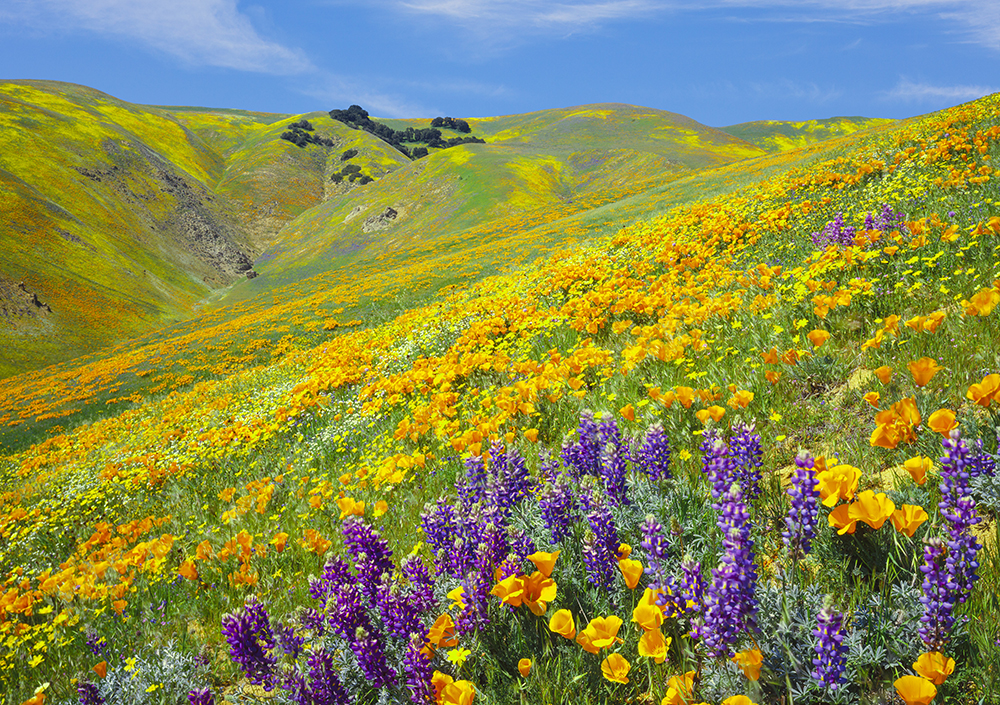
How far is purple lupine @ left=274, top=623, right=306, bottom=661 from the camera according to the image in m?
2.33

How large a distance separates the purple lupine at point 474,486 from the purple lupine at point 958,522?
2.13 meters

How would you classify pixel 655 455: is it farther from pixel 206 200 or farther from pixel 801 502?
pixel 206 200

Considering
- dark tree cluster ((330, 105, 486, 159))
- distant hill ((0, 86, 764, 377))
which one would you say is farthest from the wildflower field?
dark tree cluster ((330, 105, 486, 159))

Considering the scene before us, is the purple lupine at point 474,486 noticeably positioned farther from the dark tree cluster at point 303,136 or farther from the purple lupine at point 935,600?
the dark tree cluster at point 303,136

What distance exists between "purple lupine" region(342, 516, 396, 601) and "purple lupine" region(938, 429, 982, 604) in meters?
2.20

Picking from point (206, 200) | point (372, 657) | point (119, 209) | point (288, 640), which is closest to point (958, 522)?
point (372, 657)

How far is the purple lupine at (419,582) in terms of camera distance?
7.31 feet

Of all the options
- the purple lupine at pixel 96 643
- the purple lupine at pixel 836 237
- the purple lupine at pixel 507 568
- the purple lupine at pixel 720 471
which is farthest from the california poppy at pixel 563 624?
the purple lupine at pixel 836 237

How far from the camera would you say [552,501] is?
7.98ft

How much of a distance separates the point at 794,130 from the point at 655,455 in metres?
146

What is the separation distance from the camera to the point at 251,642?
2234 mm

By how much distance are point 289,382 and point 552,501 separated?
38.2 ft

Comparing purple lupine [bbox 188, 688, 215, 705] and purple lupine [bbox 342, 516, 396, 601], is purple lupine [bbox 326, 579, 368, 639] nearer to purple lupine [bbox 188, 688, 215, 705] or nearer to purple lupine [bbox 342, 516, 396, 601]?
purple lupine [bbox 342, 516, 396, 601]

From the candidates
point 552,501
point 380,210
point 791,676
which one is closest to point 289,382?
point 552,501
